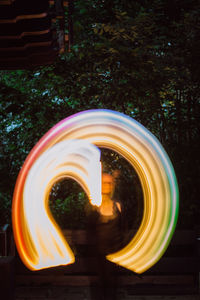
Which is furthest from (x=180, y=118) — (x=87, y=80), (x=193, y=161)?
(x=87, y=80)

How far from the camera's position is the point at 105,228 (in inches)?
175

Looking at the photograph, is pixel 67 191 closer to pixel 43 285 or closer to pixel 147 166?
pixel 43 285

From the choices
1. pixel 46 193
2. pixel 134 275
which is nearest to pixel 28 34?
pixel 46 193

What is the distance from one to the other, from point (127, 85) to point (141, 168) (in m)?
2.01

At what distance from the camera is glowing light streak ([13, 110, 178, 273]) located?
426 cm

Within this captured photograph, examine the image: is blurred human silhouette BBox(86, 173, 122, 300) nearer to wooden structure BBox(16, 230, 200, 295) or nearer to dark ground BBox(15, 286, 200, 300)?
dark ground BBox(15, 286, 200, 300)

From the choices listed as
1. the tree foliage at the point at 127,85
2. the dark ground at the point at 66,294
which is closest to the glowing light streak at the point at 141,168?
the dark ground at the point at 66,294

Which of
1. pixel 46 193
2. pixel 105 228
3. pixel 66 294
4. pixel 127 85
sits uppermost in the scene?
pixel 127 85

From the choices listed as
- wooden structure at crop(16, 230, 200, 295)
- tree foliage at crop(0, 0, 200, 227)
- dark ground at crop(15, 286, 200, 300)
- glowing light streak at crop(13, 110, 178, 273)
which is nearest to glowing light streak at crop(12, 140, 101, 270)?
glowing light streak at crop(13, 110, 178, 273)

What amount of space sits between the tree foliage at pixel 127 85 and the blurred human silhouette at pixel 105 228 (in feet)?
6.73

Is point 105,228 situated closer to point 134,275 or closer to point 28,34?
point 134,275

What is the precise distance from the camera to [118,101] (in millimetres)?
6320

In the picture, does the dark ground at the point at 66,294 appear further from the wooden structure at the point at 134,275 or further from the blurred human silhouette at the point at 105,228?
the blurred human silhouette at the point at 105,228

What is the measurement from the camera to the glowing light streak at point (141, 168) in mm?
4258
